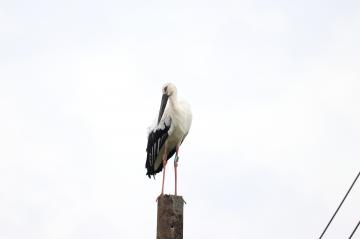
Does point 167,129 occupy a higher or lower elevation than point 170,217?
higher

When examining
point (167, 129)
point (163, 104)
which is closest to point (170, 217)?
point (167, 129)

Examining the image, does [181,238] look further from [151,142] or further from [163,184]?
[151,142]

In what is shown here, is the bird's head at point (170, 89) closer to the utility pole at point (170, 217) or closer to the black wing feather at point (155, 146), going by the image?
the black wing feather at point (155, 146)

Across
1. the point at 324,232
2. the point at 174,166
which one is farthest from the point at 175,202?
the point at 174,166

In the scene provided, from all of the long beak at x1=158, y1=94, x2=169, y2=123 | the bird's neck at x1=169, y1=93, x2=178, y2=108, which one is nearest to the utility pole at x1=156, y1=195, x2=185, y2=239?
the bird's neck at x1=169, y1=93, x2=178, y2=108

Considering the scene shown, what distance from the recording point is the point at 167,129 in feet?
36.7

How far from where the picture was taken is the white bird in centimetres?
1113

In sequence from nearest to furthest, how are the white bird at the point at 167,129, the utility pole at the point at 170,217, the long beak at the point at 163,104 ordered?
the utility pole at the point at 170,217
the white bird at the point at 167,129
the long beak at the point at 163,104

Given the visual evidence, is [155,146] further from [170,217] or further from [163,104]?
[170,217]

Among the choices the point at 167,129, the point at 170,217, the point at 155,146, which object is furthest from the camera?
the point at 155,146

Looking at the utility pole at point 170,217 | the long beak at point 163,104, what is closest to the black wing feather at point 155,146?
the long beak at point 163,104

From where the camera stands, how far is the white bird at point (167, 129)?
11133 millimetres

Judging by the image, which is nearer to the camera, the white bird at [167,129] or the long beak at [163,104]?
the white bird at [167,129]

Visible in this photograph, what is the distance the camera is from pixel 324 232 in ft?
19.0
